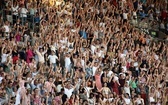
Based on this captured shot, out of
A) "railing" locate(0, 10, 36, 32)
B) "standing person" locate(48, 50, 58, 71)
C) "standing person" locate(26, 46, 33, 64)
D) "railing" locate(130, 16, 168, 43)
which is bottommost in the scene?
"railing" locate(130, 16, 168, 43)

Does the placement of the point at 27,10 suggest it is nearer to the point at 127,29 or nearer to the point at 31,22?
the point at 31,22

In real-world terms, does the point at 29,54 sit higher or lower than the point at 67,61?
higher

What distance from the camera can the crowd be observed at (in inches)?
641

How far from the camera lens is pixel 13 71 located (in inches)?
638

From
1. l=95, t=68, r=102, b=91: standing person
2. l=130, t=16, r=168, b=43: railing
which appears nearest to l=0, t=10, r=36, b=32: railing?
l=95, t=68, r=102, b=91: standing person

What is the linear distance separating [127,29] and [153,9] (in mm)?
3709

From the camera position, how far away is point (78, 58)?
18453mm

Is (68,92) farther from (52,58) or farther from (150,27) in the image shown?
(150,27)

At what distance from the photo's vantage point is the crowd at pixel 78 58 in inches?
641

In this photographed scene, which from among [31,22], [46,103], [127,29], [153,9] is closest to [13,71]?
[46,103]

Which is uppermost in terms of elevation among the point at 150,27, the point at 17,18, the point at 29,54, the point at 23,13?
the point at 23,13

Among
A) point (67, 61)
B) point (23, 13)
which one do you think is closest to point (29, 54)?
point (67, 61)

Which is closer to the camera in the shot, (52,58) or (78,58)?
(52,58)

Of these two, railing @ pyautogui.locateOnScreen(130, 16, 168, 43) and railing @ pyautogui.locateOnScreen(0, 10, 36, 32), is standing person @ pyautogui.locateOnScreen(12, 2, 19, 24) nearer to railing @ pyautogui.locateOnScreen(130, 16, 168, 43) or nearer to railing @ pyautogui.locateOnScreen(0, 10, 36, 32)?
railing @ pyautogui.locateOnScreen(0, 10, 36, 32)
